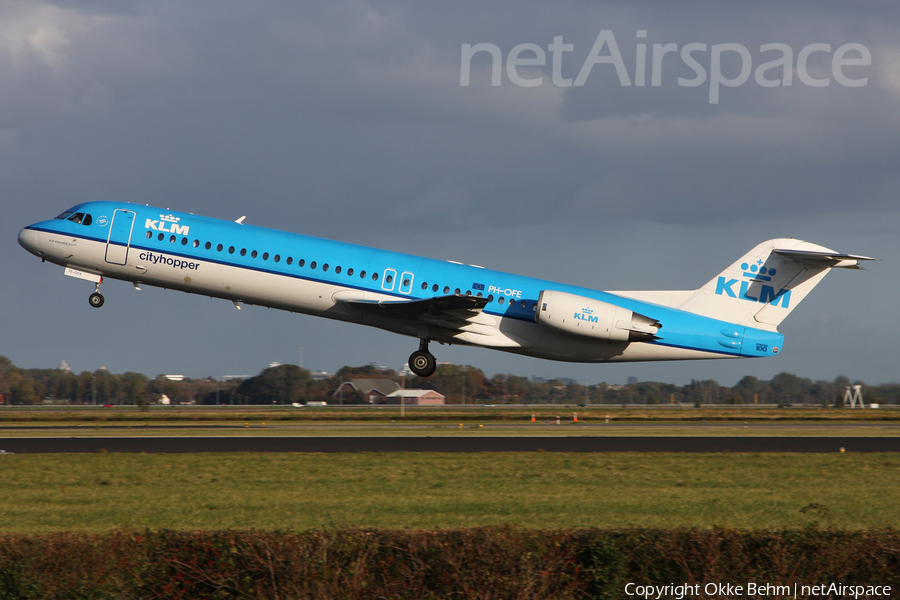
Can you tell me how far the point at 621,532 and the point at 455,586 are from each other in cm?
204

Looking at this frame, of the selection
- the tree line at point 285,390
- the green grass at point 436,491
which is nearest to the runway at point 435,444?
the green grass at point 436,491

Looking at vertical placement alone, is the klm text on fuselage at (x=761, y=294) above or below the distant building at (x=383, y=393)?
above

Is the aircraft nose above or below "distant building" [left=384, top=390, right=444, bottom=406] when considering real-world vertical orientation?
above

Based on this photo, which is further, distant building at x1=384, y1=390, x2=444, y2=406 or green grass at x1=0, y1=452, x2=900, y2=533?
distant building at x1=384, y1=390, x2=444, y2=406

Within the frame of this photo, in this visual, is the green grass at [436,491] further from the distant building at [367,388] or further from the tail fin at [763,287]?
the distant building at [367,388]

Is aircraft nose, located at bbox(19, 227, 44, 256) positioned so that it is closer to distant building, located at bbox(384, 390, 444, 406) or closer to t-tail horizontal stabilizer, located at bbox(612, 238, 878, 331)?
t-tail horizontal stabilizer, located at bbox(612, 238, 878, 331)

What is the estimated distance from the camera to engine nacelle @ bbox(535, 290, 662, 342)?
2714cm

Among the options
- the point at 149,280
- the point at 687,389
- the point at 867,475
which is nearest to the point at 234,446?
the point at 149,280

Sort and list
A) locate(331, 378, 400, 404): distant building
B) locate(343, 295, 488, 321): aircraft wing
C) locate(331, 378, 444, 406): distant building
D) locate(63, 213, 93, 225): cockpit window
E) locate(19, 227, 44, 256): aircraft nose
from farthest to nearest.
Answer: locate(331, 378, 444, 406): distant building
locate(331, 378, 400, 404): distant building
locate(19, 227, 44, 256): aircraft nose
locate(63, 213, 93, 225): cockpit window
locate(343, 295, 488, 321): aircraft wing

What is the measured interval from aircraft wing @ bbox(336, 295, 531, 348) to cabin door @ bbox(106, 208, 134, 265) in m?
7.29

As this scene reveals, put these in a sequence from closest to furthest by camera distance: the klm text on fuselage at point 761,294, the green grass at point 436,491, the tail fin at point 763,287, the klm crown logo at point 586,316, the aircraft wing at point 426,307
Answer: the green grass at point 436,491 → the aircraft wing at point 426,307 → the klm crown logo at point 586,316 → the tail fin at point 763,287 → the klm text on fuselage at point 761,294

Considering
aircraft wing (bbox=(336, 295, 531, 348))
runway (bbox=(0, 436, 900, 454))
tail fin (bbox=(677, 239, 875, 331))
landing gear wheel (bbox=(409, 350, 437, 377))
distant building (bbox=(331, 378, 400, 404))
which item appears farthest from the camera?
distant building (bbox=(331, 378, 400, 404))

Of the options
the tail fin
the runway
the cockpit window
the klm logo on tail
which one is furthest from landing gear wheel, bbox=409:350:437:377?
the cockpit window

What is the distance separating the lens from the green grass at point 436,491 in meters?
12.1
